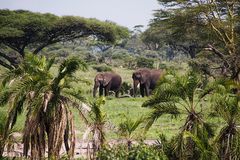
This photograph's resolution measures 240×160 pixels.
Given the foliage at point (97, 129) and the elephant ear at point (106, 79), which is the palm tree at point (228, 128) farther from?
the elephant ear at point (106, 79)

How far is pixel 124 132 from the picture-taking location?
44.8ft

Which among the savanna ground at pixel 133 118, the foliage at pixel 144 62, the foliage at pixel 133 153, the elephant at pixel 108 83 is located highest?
the foliage at pixel 144 62

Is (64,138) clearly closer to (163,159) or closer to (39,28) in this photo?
(163,159)

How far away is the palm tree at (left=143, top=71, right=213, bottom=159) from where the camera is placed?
41.5 feet

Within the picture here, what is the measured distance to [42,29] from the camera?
33906 millimetres

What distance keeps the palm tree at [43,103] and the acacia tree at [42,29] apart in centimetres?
1878

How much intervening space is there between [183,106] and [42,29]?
2219 cm

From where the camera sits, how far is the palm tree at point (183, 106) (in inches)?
498

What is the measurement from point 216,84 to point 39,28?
2197cm

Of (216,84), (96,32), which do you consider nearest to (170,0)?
(96,32)

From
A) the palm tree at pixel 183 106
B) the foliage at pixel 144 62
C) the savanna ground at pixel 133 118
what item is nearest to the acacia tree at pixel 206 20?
the savanna ground at pixel 133 118

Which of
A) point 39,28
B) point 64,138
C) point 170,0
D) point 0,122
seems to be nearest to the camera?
point 64,138

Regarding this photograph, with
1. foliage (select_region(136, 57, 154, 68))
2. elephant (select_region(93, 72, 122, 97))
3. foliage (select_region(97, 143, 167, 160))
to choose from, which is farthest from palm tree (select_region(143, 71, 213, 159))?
foliage (select_region(136, 57, 154, 68))

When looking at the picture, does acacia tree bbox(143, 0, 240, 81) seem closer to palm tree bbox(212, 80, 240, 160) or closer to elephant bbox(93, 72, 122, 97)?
elephant bbox(93, 72, 122, 97)
